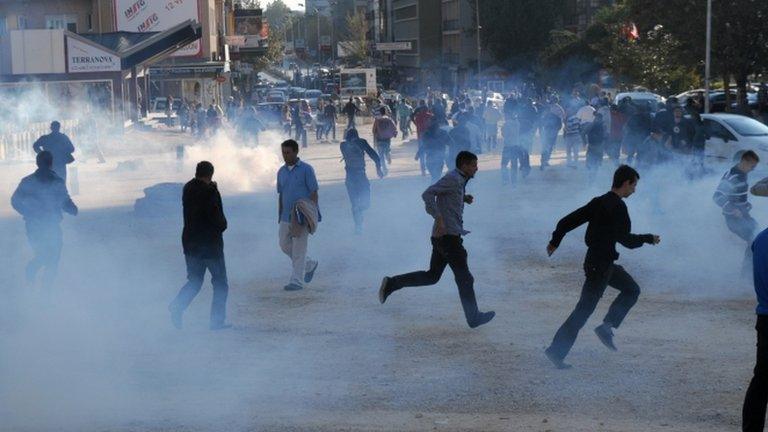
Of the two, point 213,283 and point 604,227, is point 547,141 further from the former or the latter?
point 604,227

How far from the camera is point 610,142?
27.1 metres

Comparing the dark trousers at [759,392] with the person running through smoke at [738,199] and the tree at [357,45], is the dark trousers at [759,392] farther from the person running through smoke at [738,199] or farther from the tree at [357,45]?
the tree at [357,45]

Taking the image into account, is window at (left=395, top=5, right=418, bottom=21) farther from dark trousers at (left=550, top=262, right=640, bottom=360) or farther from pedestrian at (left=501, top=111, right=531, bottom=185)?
dark trousers at (left=550, top=262, right=640, bottom=360)

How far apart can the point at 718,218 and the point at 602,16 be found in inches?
2231

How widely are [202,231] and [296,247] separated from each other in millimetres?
2145

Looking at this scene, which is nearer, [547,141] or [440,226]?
[440,226]

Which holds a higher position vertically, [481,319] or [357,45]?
[357,45]

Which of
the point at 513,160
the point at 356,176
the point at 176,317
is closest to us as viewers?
the point at 176,317

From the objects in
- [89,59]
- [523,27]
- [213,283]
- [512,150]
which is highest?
[523,27]

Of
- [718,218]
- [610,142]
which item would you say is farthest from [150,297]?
[610,142]

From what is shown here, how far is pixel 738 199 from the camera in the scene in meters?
12.8

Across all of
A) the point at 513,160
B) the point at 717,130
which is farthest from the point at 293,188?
the point at 717,130

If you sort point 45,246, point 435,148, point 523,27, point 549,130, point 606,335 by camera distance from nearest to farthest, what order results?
point 606,335 → point 45,246 → point 435,148 → point 549,130 → point 523,27

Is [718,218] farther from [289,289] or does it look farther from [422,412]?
[422,412]
